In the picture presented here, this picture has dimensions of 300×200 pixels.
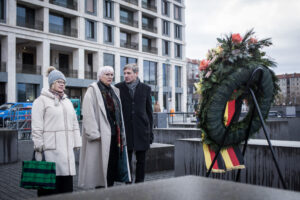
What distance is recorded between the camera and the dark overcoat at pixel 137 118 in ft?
15.8

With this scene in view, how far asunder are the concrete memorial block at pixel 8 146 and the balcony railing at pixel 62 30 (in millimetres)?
27696

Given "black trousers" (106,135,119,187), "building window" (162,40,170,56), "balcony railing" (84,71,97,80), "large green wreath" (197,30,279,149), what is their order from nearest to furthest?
1. "large green wreath" (197,30,279,149)
2. "black trousers" (106,135,119,187)
3. "balcony railing" (84,71,97,80)
4. "building window" (162,40,170,56)

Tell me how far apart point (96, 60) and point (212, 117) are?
36.6m

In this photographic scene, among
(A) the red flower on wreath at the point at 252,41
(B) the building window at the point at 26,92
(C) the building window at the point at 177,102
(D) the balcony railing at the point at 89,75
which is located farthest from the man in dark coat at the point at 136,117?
(C) the building window at the point at 177,102

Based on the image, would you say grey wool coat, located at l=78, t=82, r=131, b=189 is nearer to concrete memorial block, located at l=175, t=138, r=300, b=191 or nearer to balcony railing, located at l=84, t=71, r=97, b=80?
concrete memorial block, located at l=175, t=138, r=300, b=191

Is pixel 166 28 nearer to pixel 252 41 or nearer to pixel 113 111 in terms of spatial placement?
pixel 113 111

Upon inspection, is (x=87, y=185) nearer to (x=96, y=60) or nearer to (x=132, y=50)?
(x=96, y=60)

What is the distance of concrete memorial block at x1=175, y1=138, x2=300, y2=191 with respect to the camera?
4344 millimetres

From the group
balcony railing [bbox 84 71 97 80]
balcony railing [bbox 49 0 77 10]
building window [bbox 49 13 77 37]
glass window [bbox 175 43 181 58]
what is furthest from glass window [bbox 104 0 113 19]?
glass window [bbox 175 43 181 58]

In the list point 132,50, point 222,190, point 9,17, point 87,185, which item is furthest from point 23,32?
point 222,190

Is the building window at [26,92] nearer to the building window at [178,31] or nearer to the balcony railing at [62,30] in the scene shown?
the balcony railing at [62,30]

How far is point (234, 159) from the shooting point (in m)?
3.99

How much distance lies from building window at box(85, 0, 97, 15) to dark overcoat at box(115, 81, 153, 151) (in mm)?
35437

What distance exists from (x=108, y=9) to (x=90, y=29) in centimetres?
433
